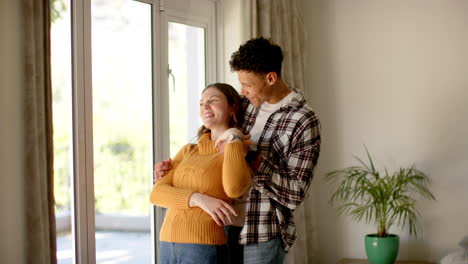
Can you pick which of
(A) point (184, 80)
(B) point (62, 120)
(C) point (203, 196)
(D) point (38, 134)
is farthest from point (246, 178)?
(A) point (184, 80)

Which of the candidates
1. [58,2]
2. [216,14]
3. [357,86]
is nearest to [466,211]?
[357,86]

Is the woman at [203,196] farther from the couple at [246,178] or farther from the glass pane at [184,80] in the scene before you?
the glass pane at [184,80]

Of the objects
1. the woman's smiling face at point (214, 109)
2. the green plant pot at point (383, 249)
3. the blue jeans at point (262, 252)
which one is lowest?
the green plant pot at point (383, 249)

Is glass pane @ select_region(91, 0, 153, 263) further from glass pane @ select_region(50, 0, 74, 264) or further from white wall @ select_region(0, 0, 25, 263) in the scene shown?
white wall @ select_region(0, 0, 25, 263)

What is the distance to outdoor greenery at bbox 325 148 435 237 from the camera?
A: 3855 mm

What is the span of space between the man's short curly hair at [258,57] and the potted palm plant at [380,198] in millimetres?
2080

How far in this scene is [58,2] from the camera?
2.56 meters

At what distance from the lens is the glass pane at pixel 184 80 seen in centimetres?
340

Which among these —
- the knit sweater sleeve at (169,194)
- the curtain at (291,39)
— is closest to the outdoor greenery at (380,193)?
the curtain at (291,39)

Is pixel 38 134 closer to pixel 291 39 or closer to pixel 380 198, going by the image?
pixel 291 39

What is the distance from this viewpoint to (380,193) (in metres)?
3.83

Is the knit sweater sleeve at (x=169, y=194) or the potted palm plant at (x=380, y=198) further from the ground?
the knit sweater sleeve at (x=169, y=194)

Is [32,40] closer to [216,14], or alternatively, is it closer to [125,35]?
[125,35]

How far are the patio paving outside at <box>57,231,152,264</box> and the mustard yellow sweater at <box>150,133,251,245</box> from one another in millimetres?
873
